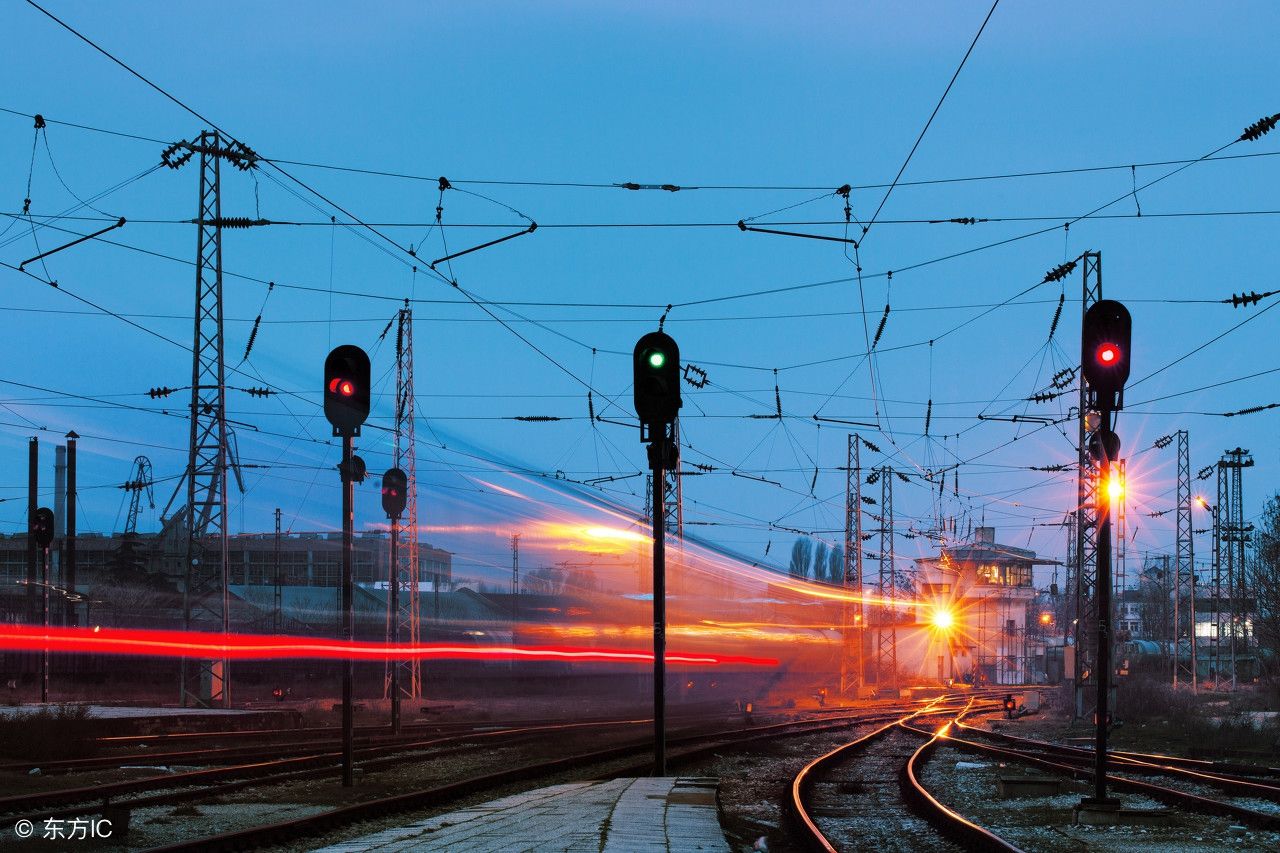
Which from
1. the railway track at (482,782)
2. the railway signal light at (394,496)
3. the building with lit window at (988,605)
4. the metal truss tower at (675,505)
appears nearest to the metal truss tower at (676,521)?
the metal truss tower at (675,505)

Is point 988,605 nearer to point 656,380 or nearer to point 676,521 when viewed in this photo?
point 676,521

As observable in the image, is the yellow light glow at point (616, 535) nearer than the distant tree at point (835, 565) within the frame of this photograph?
Yes

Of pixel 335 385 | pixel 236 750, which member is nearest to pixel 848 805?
pixel 335 385

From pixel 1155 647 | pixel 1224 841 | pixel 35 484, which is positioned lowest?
pixel 1155 647

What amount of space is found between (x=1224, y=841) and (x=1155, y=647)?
290 ft

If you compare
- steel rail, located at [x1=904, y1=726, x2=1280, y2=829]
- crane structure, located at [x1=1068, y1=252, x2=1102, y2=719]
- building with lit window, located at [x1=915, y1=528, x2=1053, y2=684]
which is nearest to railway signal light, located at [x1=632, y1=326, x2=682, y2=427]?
steel rail, located at [x1=904, y1=726, x2=1280, y2=829]

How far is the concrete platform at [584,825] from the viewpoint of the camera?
33.4 ft

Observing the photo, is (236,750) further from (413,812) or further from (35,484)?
Answer: (35,484)

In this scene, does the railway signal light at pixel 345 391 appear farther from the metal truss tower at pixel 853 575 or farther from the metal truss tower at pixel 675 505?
the metal truss tower at pixel 853 575

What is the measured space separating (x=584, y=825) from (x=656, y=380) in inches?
223

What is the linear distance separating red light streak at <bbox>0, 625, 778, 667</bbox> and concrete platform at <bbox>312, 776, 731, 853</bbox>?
1096 inches

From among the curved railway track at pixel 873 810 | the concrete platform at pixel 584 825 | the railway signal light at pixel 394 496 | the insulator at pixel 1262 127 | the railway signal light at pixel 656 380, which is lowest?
the curved railway track at pixel 873 810

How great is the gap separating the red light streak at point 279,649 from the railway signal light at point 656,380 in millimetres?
28011

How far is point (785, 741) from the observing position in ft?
107
